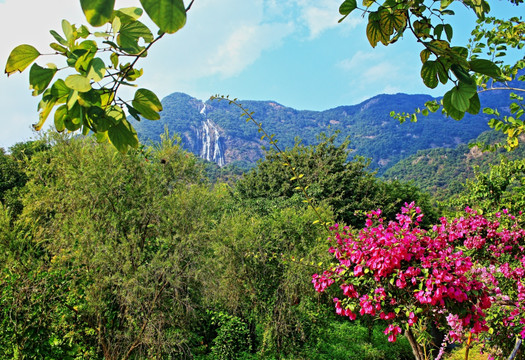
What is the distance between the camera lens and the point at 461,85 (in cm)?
54

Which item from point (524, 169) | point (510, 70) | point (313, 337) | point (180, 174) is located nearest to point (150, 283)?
point (180, 174)

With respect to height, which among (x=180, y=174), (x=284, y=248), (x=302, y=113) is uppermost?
(x=302, y=113)

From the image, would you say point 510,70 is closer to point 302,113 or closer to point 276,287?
point 276,287

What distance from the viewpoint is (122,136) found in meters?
0.57

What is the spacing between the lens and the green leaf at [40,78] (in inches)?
18.2

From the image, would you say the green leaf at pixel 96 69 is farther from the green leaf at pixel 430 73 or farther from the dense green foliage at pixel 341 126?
the dense green foliage at pixel 341 126

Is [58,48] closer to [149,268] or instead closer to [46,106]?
[46,106]

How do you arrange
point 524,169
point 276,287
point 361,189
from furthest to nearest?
point 361,189 → point 524,169 → point 276,287

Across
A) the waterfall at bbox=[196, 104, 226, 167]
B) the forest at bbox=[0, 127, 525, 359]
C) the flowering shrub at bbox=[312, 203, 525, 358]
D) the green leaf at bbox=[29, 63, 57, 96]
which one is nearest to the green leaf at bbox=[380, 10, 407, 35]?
the green leaf at bbox=[29, 63, 57, 96]

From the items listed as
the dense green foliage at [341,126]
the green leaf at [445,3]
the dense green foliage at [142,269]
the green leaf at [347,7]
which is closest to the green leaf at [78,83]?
the green leaf at [347,7]

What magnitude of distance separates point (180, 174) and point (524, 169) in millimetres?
9496

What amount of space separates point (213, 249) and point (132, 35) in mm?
7078

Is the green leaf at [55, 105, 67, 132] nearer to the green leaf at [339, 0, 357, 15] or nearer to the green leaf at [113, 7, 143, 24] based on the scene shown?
the green leaf at [113, 7, 143, 24]

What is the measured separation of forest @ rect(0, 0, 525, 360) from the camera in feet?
1.76
